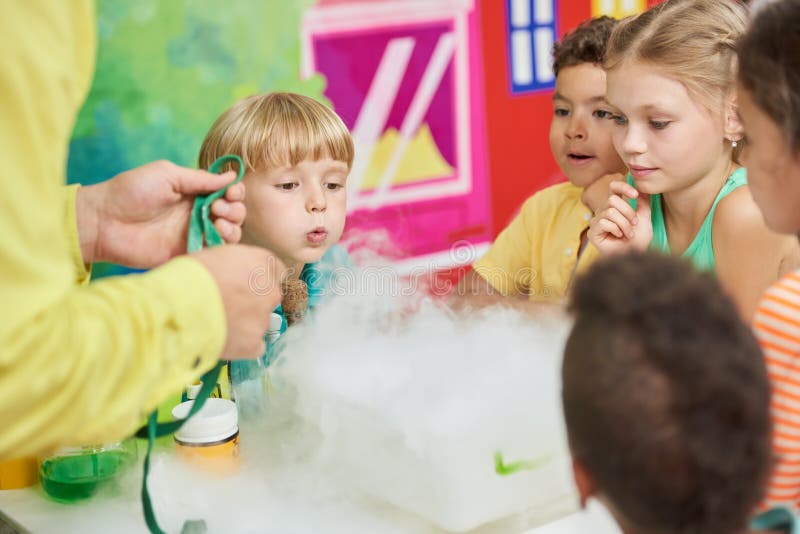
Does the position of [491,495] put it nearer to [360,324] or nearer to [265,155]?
[360,324]

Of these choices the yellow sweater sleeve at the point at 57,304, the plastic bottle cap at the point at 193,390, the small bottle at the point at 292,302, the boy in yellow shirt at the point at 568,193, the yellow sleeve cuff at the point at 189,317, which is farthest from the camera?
the boy in yellow shirt at the point at 568,193

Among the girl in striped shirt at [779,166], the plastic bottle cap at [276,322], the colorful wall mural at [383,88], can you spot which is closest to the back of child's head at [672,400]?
the girl in striped shirt at [779,166]

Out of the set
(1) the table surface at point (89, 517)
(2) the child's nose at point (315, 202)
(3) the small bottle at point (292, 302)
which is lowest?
(1) the table surface at point (89, 517)

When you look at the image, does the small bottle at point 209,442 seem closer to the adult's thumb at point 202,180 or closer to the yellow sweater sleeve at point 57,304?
the adult's thumb at point 202,180

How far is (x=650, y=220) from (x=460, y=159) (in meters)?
0.91

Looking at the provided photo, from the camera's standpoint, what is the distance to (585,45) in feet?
6.82

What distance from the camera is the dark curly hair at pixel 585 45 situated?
2.08m

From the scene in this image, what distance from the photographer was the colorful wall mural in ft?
6.53

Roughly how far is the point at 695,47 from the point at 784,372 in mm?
803

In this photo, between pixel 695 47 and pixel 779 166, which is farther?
pixel 695 47

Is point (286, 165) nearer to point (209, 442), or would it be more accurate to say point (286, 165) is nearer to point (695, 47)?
point (209, 442)

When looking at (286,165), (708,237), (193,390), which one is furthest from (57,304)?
(708,237)

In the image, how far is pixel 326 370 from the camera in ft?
4.44

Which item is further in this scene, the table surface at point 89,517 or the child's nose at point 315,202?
the child's nose at point 315,202
